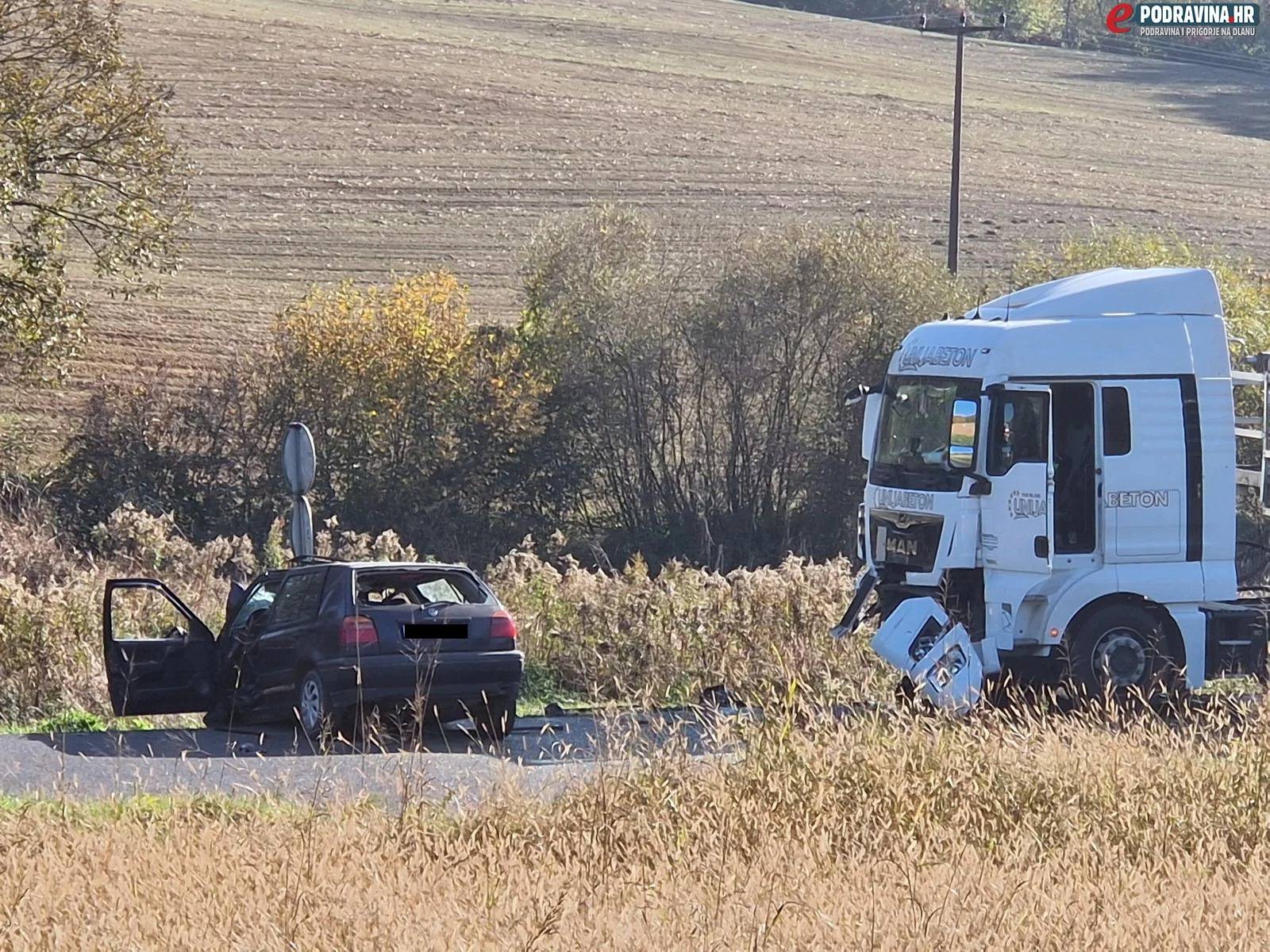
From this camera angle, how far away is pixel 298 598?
1323 cm

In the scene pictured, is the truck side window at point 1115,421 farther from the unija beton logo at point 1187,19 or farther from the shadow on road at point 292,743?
the unija beton logo at point 1187,19

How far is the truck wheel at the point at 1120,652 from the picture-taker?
13.8 meters

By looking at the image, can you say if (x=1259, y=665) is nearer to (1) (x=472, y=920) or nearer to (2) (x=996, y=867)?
(2) (x=996, y=867)

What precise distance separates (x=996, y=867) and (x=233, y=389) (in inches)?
1168

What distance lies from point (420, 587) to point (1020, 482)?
4681 millimetres

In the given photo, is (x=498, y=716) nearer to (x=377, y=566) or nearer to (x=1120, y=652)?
(x=377, y=566)

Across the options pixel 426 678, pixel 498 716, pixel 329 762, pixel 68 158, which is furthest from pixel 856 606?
pixel 68 158

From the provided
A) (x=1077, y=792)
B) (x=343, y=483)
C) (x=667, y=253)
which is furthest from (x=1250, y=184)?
(x=1077, y=792)

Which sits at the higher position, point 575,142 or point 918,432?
point 575,142

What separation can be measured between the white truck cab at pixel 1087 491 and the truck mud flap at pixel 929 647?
140mm

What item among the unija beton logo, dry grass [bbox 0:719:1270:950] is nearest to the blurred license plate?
dry grass [bbox 0:719:1270:950]

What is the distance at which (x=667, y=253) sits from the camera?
37531mm

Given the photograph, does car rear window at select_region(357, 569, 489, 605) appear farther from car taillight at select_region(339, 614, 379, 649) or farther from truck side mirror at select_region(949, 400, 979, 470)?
truck side mirror at select_region(949, 400, 979, 470)

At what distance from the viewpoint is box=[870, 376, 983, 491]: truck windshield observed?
14164mm
